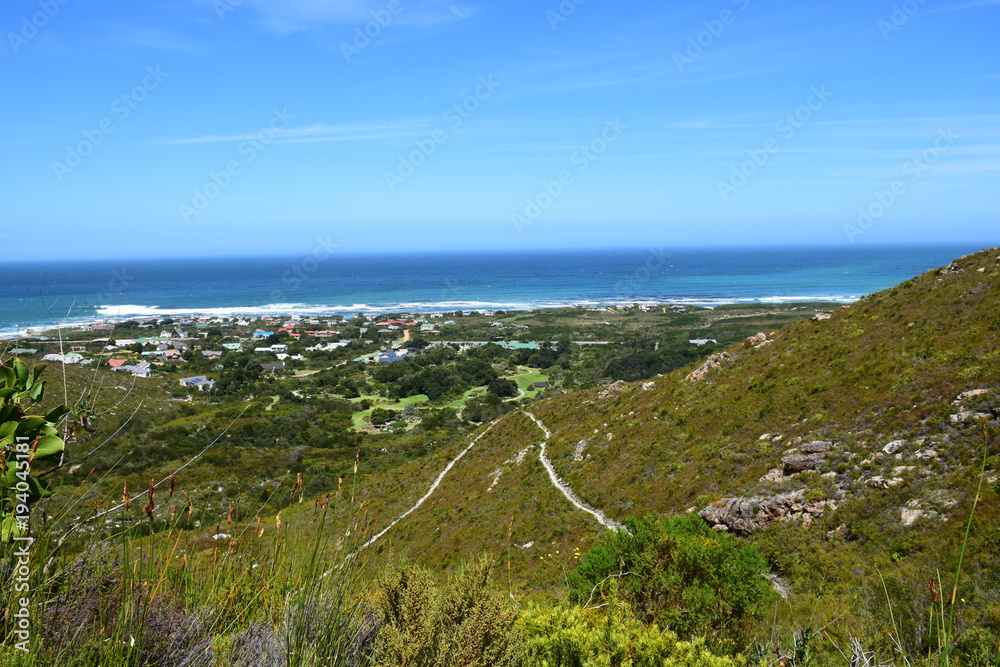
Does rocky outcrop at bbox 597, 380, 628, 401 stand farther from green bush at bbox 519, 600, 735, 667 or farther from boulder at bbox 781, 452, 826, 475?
green bush at bbox 519, 600, 735, 667

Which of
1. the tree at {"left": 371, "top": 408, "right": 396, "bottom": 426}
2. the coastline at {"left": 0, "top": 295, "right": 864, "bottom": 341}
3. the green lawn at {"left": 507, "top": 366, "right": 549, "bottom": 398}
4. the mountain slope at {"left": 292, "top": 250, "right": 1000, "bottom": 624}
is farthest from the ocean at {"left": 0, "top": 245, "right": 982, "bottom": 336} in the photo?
the mountain slope at {"left": 292, "top": 250, "right": 1000, "bottom": 624}

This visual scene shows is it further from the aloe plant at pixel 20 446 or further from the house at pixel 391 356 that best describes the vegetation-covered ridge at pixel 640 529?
the house at pixel 391 356

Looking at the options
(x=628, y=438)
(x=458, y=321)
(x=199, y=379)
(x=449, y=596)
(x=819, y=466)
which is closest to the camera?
(x=449, y=596)

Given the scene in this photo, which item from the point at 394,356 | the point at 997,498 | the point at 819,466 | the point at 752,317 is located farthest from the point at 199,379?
the point at 752,317

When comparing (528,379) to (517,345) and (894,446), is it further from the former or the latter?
Result: (894,446)

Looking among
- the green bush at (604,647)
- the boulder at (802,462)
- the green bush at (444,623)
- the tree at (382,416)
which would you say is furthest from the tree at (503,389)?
the green bush at (444,623)

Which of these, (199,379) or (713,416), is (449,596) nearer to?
(713,416)
